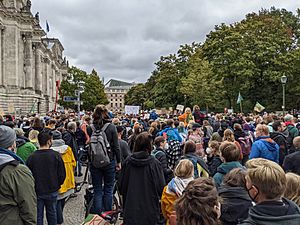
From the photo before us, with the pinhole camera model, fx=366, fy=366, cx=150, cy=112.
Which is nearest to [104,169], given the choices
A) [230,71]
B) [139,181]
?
[139,181]

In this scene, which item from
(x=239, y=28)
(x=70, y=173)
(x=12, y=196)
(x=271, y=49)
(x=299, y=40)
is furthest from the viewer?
(x=299, y=40)

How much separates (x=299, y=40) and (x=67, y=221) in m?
54.0

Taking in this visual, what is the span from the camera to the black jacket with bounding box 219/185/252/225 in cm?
392

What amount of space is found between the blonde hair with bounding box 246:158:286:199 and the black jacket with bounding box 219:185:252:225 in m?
0.81

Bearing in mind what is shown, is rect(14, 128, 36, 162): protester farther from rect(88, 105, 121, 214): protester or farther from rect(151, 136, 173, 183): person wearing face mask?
rect(151, 136, 173, 183): person wearing face mask

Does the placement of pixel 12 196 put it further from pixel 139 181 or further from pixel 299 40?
pixel 299 40

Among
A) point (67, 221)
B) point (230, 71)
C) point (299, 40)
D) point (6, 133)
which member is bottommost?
point (67, 221)

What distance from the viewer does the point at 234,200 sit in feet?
13.1

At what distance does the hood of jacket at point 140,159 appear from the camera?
525cm

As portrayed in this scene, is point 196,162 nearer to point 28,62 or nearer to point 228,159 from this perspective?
point 228,159

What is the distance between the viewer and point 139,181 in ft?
17.0

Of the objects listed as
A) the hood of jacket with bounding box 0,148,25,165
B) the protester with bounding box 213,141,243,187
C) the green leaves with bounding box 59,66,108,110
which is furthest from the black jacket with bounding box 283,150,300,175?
the green leaves with bounding box 59,66,108,110

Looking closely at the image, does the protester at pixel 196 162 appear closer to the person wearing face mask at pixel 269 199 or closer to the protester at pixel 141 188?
the protester at pixel 141 188

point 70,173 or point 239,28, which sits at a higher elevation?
point 239,28
